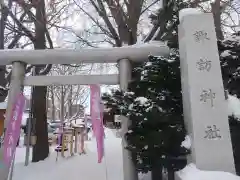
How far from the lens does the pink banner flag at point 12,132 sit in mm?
6188

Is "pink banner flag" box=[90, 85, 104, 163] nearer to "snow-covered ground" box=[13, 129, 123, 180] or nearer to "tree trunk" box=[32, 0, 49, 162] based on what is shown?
"snow-covered ground" box=[13, 129, 123, 180]

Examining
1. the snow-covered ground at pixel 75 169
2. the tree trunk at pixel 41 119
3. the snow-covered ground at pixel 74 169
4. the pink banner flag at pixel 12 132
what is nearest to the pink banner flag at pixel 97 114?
the snow-covered ground at pixel 75 169

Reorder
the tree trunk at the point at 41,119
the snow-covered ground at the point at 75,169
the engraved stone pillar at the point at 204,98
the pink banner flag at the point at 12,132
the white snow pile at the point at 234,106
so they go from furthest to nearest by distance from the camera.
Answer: the tree trunk at the point at 41,119, the snow-covered ground at the point at 75,169, the pink banner flag at the point at 12,132, the white snow pile at the point at 234,106, the engraved stone pillar at the point at 204,98

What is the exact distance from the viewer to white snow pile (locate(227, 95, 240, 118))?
5379mm

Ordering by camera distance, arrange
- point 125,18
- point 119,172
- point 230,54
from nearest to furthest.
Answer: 1. point 230,54
2. point 119,172
3. point 125,18

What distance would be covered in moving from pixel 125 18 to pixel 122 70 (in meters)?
3.64

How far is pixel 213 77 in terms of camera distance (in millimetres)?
4766

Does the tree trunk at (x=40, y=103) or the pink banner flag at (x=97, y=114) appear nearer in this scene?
the pink banner flag at (x=97, y=114)

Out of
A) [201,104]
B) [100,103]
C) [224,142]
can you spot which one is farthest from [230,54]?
[100,103]

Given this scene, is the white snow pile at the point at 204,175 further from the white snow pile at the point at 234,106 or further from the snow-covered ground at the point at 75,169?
the snow-covered ground at the point at 75,169

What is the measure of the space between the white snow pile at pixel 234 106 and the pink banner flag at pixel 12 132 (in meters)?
4.60

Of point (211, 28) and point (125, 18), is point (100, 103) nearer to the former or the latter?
point (211, 28)

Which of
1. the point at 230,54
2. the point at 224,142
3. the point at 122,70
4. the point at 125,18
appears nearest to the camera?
the point at 224,142

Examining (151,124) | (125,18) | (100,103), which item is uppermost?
(125,18)
